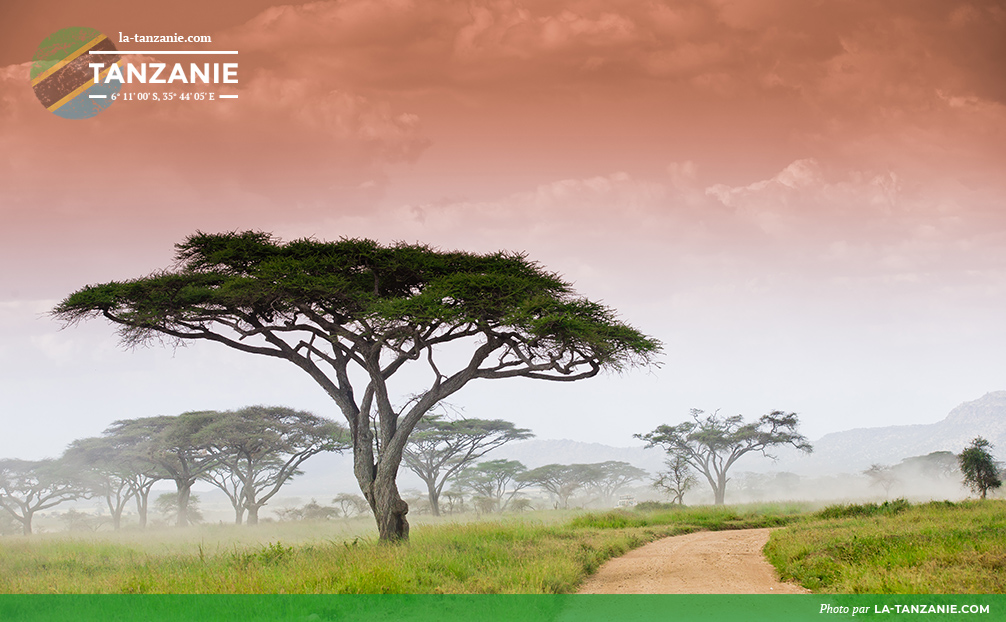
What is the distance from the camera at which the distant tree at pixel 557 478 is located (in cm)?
4914

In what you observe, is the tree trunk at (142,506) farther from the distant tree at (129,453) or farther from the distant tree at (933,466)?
the distant tree at (933,466)

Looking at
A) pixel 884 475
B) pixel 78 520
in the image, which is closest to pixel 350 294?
pixel 78 520

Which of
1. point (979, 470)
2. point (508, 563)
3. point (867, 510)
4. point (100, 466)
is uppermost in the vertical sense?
point (100, 466)

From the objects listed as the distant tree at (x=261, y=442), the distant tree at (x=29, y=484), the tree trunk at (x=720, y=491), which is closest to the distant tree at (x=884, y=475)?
the tree trunk at (x=720, y=491)

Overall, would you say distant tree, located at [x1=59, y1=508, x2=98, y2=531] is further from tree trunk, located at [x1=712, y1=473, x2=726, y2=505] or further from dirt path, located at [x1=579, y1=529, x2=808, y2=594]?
dirt path, located at [x1=579, y1=529, x2=808, y2=594]

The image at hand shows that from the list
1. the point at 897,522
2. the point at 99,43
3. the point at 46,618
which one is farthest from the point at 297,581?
the point at 99,43

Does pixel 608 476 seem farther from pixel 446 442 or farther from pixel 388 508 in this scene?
pixel 388 508

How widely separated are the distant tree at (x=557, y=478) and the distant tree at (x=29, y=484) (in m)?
29.0

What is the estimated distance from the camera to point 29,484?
36344 millimetres

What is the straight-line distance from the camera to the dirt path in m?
8.59

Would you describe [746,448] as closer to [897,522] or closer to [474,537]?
[897,522]

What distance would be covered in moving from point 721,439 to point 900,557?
32.1 metres

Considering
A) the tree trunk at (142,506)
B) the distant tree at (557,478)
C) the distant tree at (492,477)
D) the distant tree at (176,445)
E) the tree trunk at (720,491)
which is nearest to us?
the distant tree at (176,445)

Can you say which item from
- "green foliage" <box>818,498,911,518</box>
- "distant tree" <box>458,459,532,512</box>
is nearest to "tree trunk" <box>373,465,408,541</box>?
"green foliage" <box>818,498,911,518</box>
